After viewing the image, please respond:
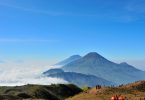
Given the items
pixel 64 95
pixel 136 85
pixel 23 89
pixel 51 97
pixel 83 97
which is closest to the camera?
pixel 83 97

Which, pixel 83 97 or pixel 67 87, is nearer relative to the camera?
pixel 83 97

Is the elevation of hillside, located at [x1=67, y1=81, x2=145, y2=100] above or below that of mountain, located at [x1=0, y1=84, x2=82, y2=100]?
below

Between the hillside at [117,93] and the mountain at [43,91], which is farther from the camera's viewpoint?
the mountain at [43,91]

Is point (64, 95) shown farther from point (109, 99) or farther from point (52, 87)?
point (109, 99)

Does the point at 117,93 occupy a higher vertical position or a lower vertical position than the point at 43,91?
lower

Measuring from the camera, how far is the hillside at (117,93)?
8871 cm

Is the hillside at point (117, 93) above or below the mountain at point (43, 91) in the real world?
below

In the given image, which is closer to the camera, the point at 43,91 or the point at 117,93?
the point at 117,93

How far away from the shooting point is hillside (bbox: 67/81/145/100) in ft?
291

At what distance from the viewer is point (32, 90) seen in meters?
130

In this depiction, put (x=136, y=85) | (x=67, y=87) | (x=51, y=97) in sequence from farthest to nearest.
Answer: (x=67, y=87) < (x=51, y=97) < (x=136, y=85)

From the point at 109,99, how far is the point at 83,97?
9855mm

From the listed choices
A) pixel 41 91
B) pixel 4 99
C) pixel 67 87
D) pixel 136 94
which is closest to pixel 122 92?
pixel 136 94

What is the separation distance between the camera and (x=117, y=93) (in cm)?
9469
